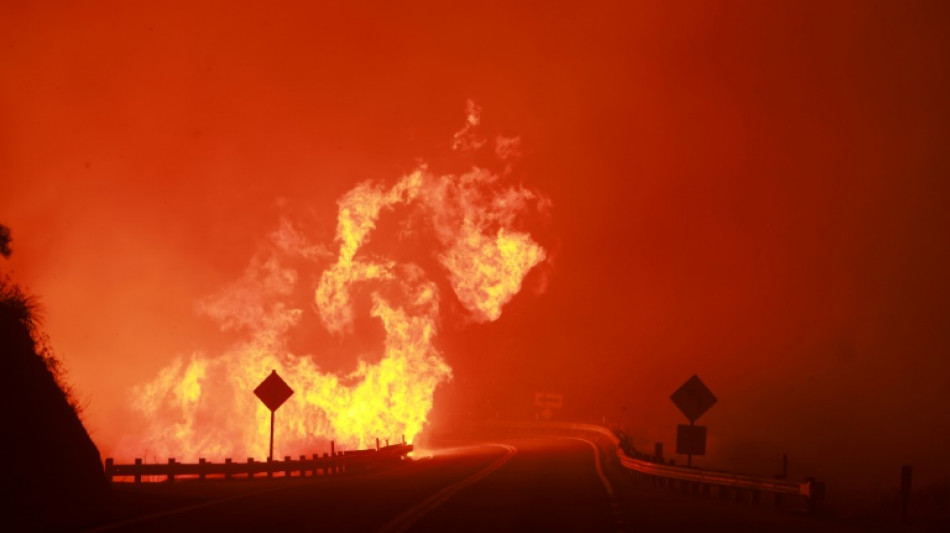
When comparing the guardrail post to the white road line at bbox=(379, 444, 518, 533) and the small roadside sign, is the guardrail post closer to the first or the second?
the white road line at bbox=(379, 444, 518, 533)

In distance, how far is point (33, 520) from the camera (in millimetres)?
18484

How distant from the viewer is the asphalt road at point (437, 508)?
1938cm

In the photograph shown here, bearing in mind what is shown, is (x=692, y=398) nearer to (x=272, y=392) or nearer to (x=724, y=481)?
(x=724, y=481)

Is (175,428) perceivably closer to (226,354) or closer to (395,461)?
(226,354)

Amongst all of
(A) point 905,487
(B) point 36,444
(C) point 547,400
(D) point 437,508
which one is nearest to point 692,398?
(A) point 905,487

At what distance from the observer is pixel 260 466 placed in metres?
36.8

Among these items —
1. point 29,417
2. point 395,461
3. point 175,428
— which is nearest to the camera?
point 29,417

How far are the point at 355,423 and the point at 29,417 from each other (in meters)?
35.9

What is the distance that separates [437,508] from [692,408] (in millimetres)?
12480

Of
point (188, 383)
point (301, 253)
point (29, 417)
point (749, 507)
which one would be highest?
point (301, 253)

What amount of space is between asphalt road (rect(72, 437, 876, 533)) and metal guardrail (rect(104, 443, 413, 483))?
0.78 m

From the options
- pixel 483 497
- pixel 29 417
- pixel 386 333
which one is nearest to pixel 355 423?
pixel 386 333

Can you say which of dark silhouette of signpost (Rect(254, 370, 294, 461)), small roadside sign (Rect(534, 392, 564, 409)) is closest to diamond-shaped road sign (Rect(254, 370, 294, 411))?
dark silhouette of signpost (Rect(254, 370, 294, 461))

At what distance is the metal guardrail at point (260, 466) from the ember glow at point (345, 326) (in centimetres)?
700
